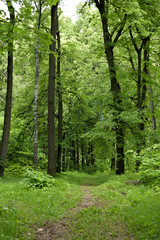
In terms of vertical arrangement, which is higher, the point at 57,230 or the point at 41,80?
the point at 41,80

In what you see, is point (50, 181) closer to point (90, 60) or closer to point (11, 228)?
point (11, 228)

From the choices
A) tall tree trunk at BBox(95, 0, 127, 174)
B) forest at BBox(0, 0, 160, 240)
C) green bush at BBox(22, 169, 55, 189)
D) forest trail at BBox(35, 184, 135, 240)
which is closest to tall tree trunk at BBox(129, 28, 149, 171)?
forest at BBox(0, 0, 160, 240)

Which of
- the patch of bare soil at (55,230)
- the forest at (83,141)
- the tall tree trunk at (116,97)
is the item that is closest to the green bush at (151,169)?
the forest at (83,141)

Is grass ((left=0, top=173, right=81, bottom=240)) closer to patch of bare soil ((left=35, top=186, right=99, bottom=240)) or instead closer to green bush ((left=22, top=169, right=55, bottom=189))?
patch of bare soil ((left=35, top=186, right=99, bottom=240))

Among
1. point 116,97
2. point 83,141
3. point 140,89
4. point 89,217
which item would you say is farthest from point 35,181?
point 83,141

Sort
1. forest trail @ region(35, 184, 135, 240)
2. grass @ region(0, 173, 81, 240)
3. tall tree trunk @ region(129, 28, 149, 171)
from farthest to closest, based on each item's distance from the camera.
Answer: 1. tall tree trunk @ region(129, 28, 149, 171)
2. grass @ region(0, 173, 81, 240)
3. forest trail @ region(35, 184, 135, 240)

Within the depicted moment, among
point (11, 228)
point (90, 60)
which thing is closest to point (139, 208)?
point (11, 228)

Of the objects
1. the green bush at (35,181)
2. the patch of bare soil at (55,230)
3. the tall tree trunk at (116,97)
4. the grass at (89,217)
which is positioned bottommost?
the patch of bare soil at (55,230)

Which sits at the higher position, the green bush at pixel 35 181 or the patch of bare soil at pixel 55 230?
the green bush at pixel 35 181

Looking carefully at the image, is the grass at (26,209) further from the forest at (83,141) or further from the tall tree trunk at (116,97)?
the tall tree trunk at (116,97)

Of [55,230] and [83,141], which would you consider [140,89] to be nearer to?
[83,141]

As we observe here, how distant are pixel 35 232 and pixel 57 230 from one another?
490 millimetres

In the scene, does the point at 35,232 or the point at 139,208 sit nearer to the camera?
the point at 35,232

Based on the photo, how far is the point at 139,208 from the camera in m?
5.25
